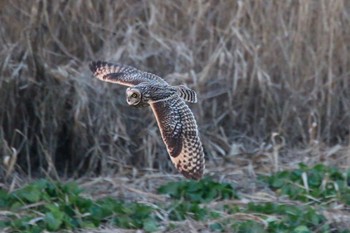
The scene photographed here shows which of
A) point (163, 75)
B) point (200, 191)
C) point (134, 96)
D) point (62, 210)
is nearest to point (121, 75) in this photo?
point (134, 96)

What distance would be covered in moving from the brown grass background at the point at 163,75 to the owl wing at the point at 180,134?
1.61 meters

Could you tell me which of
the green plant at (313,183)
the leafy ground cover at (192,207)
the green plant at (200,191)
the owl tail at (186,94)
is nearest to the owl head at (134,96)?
the owl tail at (186,94)

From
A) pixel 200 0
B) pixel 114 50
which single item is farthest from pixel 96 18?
A: pixel 200 0

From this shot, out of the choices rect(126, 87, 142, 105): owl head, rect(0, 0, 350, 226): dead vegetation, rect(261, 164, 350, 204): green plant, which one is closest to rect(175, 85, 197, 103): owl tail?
rect(126, 87, 142, 105): owl head

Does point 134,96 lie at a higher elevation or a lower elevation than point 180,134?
higher

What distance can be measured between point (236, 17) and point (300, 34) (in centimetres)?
51

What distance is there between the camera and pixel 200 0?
7.32 meters

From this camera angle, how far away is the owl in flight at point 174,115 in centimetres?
485

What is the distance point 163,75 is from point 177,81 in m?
0.20

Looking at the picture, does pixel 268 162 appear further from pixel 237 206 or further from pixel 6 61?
pixel 6 61

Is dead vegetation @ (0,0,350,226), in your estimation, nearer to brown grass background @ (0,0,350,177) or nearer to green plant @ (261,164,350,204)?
brown grass background @ (0,0,350,177)

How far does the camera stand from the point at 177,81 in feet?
22.3

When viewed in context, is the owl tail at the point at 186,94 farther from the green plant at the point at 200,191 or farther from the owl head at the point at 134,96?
the green plant at the point at 200,191

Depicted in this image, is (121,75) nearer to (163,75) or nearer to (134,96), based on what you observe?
(134,96)
